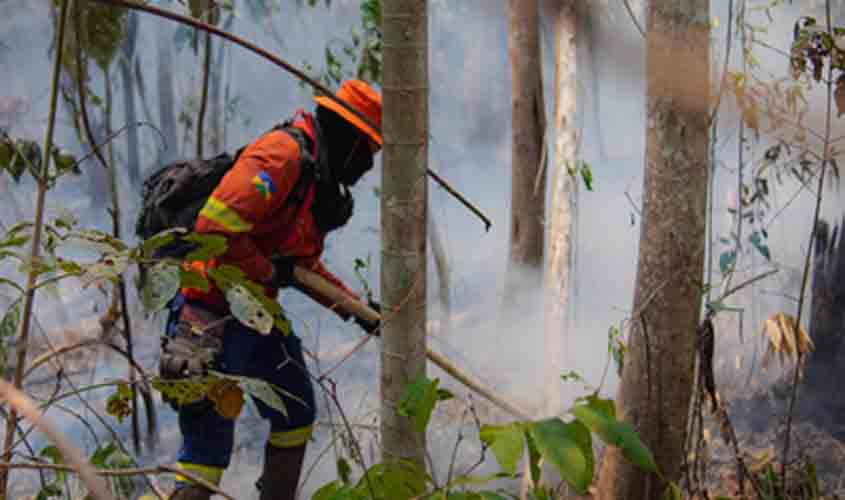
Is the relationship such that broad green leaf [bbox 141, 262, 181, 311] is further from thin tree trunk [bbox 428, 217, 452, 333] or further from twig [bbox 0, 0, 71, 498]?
thin tree trunk [bbox 428, 217, 452, 333]

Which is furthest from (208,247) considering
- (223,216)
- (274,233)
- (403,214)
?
(274,233)

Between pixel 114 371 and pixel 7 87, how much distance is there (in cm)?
220

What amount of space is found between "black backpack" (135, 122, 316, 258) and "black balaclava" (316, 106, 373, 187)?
15cm

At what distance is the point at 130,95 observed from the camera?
6195 millimetres

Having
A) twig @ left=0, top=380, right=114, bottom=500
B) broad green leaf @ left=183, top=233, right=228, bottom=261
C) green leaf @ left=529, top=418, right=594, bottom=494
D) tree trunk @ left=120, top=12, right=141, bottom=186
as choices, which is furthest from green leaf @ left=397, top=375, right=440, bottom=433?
tree trunk @ left=120, top=12, right=141, bottom=186

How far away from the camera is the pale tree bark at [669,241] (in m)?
2.02

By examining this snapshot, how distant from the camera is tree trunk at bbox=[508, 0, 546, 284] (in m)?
4.17

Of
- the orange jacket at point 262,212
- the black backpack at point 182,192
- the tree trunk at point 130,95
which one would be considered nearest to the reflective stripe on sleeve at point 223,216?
the orange jacket at point 262,212

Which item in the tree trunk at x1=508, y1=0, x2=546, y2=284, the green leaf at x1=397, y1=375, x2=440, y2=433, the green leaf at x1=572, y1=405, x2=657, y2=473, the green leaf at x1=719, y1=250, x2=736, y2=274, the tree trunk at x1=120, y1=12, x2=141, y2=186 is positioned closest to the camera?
the green leaf at x1=572, y1=405, x2=657, y2=473

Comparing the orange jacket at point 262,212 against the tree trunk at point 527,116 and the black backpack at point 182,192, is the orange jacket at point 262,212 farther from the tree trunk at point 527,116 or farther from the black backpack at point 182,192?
the tree trunk at point 527,116

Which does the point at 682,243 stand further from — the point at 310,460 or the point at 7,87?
the point at 7,87

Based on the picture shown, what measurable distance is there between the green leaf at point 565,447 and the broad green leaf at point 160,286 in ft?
1.65

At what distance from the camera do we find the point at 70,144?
5902 millimetres

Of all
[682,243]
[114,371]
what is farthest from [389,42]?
[114,371]
